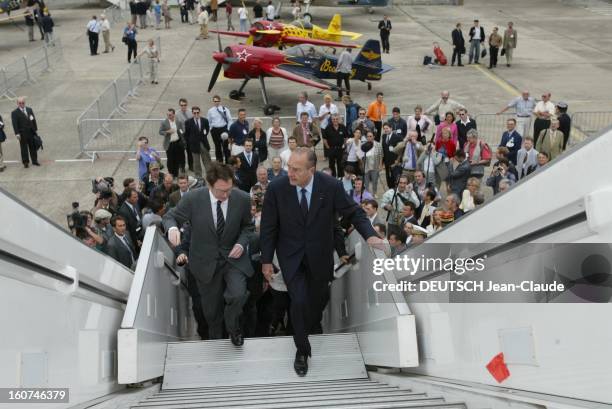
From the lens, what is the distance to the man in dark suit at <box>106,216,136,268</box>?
766cm

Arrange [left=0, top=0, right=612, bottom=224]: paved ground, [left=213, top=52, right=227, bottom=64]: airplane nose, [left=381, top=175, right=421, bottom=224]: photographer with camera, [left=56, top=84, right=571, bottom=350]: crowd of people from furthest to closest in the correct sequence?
[left=213, top=52, right=227, bottom=64]: airplane nose < [left=0, top=0, right=612, bottom=224]: paved ground < [left=381, top=175, right=421, bottom=224]: photographer with camera < [left=56, top=84, right=571, bottom=350]: crowd of people

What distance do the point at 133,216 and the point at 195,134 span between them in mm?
4683

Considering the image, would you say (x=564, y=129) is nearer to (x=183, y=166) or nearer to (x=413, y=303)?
(x=183, y=166)

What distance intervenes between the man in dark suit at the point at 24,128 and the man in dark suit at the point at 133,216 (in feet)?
21.3

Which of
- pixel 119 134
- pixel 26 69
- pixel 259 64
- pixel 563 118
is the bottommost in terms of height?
pixel 119 134

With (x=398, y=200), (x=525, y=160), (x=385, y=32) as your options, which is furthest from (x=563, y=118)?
(x=385, y=32)

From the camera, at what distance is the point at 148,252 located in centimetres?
535

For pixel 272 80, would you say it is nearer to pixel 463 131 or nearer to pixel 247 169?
pixel 463 131

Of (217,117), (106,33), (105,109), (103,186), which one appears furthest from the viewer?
(106,33)

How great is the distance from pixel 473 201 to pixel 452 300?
5595mm

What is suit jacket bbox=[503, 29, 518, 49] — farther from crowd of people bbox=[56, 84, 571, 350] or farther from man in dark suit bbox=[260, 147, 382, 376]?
man in dark suit bbox=[260, 147, 382, 376]

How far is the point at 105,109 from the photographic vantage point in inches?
697

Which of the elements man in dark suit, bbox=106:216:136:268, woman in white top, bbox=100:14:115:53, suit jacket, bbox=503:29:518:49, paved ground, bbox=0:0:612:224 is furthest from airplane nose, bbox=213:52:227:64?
man in dark suit, bbox=106:216:136:268

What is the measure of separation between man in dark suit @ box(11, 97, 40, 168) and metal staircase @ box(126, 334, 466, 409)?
1054cm
